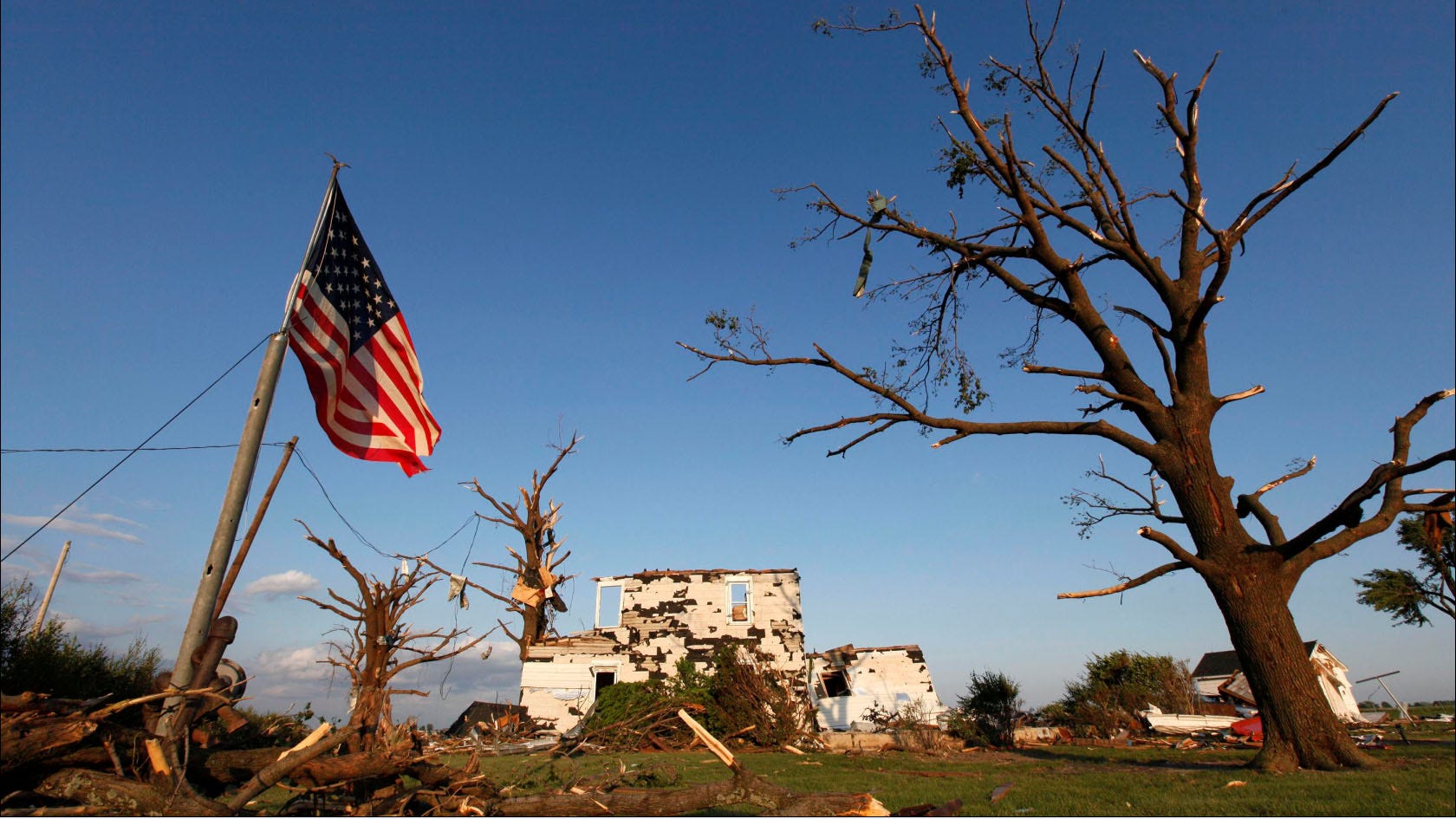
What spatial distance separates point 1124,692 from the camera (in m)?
29.6

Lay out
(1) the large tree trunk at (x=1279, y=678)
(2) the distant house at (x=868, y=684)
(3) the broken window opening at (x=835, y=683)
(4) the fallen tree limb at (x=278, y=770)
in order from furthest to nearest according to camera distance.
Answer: (3) the broken window opening at (x=835, y=683) → (2) the distant house at (x=868, y=684) → (1) the large tree trunk at (x=1279, y=678) → (4) the fallen tree limb at (x=278, y=770)

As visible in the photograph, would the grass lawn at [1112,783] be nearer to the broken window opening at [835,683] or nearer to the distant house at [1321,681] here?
→ the broken window opening at [835,683]

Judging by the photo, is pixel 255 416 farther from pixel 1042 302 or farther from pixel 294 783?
pixel 1042 302

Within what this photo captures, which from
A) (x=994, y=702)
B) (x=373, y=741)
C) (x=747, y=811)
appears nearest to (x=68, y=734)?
(x=373, y=741)

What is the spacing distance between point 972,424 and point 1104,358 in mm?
2830

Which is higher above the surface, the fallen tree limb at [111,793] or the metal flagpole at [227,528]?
the metal flagpole at [227,528]

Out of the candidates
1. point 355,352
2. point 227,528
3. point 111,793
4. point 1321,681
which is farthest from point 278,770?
point 1321,681

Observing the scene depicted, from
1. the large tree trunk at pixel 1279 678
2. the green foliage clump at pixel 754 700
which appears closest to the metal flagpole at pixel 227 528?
the large tree trunk at pixel 1279 678

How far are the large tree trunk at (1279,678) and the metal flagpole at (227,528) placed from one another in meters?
12.1

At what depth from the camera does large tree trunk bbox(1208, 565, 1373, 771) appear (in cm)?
958

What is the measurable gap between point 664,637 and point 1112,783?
1850cm

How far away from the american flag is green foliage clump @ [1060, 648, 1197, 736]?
27113 mm

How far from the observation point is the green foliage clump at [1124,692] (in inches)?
1053

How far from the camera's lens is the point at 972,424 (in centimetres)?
1154
